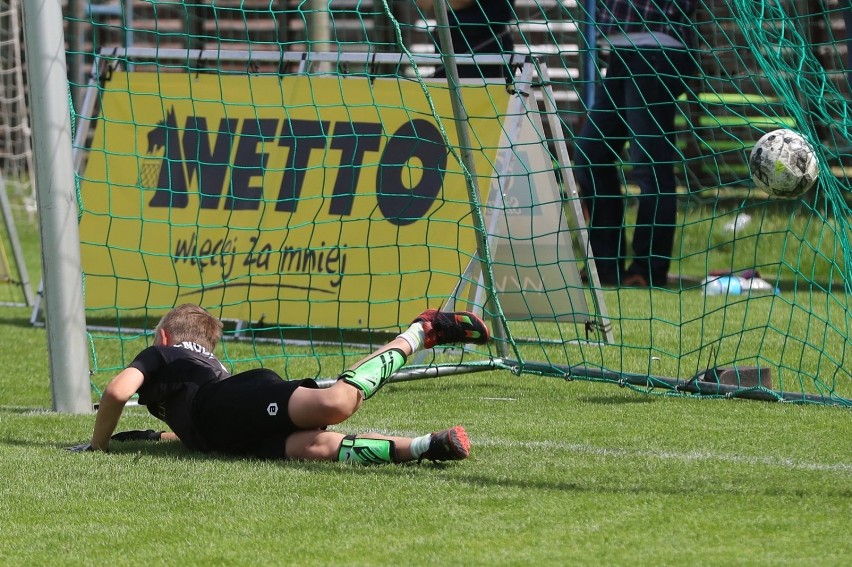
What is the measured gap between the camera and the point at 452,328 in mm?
4438

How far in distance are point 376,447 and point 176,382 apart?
2.37ft

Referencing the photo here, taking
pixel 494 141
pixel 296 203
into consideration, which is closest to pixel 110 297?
pixel 296 203

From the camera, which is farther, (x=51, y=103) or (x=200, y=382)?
(x=51, y=103)

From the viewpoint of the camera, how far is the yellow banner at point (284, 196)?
21.2ft

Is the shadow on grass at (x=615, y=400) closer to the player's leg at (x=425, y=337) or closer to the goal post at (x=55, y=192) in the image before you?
the player's leg at (x=425, y=337)

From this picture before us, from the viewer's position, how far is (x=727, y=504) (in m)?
3.39

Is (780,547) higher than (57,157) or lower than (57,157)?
lower

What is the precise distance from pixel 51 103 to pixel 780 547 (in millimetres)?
3294

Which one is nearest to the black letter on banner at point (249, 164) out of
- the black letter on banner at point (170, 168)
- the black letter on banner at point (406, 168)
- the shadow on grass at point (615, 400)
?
the black letter on banner at point (170, 168)

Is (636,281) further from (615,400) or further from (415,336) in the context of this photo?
(415,336)

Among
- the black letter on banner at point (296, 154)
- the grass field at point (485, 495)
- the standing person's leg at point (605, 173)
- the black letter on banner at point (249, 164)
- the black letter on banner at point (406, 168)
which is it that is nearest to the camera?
the grass field at point (485, 495)

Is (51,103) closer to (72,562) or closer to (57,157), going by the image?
(57,157)

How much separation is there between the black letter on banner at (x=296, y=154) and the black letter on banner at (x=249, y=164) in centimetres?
12

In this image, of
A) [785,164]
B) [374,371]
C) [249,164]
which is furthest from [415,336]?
[249,164]
